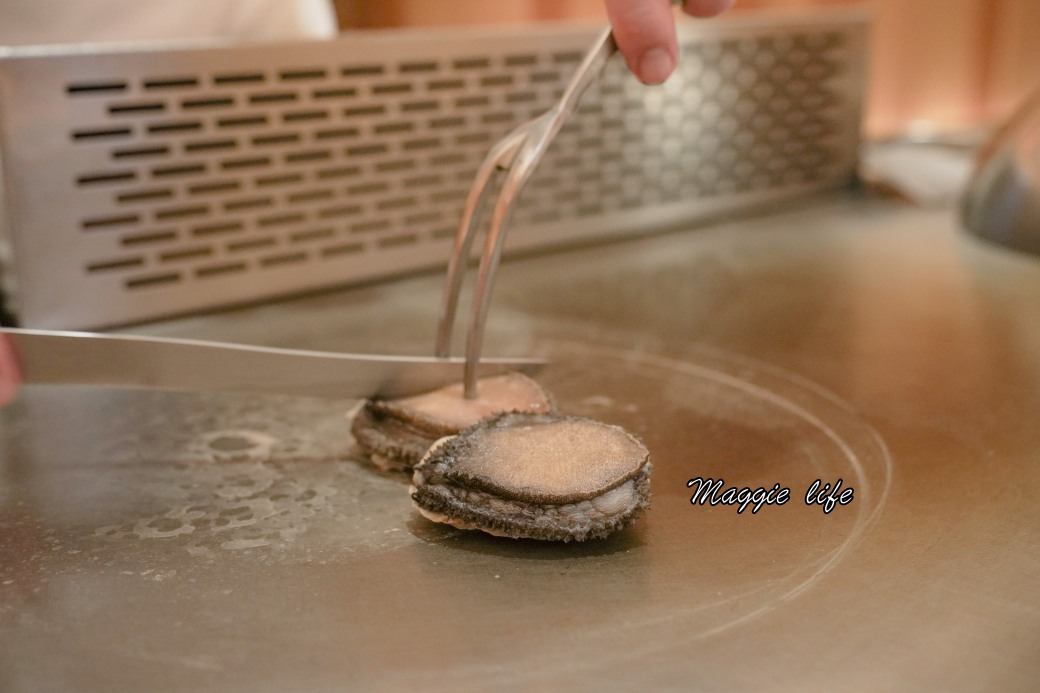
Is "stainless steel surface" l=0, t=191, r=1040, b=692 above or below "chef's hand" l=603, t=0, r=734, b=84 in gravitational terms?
below

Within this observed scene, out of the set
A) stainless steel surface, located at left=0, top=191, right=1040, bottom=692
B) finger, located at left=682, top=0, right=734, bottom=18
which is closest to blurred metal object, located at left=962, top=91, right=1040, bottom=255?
stainless steel surface, located at left=0, top=191, right=1040, bottom=692

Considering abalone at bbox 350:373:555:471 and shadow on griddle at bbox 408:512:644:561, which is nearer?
shadow on griddle at bbox 408:512:644:561

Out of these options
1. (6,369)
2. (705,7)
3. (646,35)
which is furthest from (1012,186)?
(6,369)

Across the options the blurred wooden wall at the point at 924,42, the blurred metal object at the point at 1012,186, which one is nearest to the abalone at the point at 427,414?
the blurred metal object at the point at 1012,186

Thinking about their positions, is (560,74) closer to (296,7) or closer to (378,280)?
(378,280)

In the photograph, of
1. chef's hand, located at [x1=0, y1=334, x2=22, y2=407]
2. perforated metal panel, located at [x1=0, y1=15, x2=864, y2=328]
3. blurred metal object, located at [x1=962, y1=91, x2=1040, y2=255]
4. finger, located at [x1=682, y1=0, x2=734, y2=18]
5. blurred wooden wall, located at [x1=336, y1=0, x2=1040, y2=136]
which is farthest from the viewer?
blurred wooden wall, located at [x1=336, y1=0, x2=1040, y2=136]

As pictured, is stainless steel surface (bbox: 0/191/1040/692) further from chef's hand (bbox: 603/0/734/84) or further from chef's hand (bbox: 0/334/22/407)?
chef's hand (bbox: 603/0/734/84)

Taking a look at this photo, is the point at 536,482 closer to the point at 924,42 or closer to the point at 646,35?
the point at 646,35
